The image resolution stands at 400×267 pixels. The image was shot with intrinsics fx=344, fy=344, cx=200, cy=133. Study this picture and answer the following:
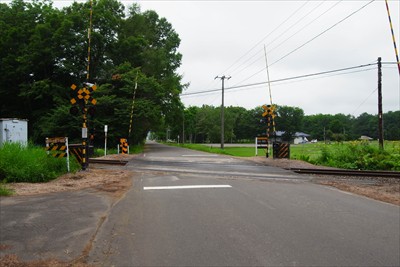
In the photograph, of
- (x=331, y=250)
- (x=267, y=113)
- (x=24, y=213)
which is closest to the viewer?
(x=331, y=250)

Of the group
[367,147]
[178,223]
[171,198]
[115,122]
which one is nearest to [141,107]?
[115,122]

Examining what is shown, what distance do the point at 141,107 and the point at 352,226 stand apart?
2795 centimetres

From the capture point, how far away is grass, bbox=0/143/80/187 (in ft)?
33.9

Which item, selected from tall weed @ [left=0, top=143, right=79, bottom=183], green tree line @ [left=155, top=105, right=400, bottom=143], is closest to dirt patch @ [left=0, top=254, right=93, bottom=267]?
tall weed @ [left=0, top=143, right=79, bottom=183]

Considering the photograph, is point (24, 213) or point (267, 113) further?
point (267, 113)

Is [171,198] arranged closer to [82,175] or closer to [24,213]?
[24,213]

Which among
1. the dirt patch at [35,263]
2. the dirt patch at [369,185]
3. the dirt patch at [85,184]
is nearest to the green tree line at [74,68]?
the dirt patch at [85,184]

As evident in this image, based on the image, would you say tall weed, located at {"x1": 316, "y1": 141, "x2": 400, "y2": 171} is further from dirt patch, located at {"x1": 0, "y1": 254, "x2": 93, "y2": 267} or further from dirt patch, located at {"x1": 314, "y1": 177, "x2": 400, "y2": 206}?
dirt patch, located at {"x1": 0, "y1": 254, "x2": 93, "y2": 267}

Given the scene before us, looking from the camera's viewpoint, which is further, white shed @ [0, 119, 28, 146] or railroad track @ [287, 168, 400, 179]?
white shed @ [0, 119, 28, 146]

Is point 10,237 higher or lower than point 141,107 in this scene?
lower

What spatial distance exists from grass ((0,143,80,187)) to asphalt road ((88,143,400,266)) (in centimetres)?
332

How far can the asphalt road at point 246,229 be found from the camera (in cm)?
444

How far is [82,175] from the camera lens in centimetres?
1184

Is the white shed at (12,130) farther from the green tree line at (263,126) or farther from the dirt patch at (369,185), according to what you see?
the green tree line at (263,126)
